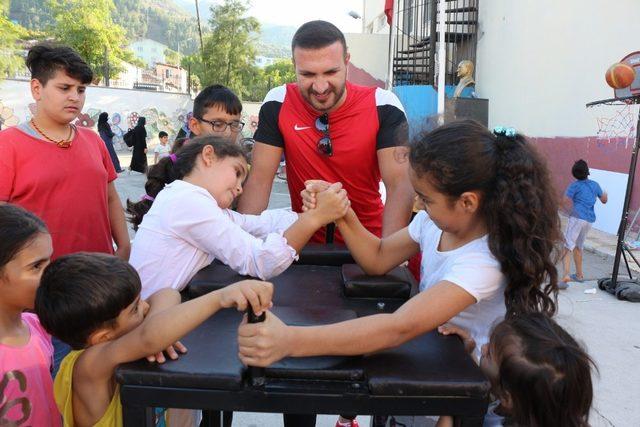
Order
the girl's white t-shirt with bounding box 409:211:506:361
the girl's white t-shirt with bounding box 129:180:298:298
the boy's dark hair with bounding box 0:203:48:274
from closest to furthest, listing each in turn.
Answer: the girl's white t-shirt with bounding box 409:211:506:361
the boy's dark hair with bounding box 0:203:48:274
the girl's white t-shirt with bounding box 129:180:298:298

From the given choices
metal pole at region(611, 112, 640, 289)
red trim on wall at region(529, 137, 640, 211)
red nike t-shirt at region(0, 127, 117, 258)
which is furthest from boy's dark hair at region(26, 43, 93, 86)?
red trim on wall at region(529, 137, 640, 211)

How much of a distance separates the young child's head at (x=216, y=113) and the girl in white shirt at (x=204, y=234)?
1.18 meters

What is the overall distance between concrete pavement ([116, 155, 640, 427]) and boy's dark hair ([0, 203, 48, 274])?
1470 millimetres

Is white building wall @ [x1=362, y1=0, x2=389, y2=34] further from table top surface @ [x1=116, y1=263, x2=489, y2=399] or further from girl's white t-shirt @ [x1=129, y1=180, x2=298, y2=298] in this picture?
table top surface @ [x1=116, y1=263, x2=489, y2=399]

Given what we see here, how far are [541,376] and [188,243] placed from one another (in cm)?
100

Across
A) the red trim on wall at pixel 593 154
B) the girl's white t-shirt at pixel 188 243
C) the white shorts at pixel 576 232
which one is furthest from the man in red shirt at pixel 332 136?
the red trim on wall at pixel 593 154

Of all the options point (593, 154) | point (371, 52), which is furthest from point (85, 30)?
point (593, 154)

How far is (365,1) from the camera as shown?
2338 centimetres

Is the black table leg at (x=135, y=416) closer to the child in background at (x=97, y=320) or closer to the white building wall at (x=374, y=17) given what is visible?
the child in background at (x=97, y=320)

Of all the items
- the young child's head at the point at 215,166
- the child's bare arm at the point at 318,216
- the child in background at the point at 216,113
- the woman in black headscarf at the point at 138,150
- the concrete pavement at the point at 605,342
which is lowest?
the concrete pavement at the point at 605,342

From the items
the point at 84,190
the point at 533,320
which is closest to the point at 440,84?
the point at 84,190

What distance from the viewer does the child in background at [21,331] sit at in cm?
139

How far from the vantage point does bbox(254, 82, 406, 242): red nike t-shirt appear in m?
2.36

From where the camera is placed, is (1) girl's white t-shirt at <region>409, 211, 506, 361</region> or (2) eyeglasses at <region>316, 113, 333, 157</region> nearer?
A: (1) girl's white t-shirt at <region>409, 211, 506, 361</region>
